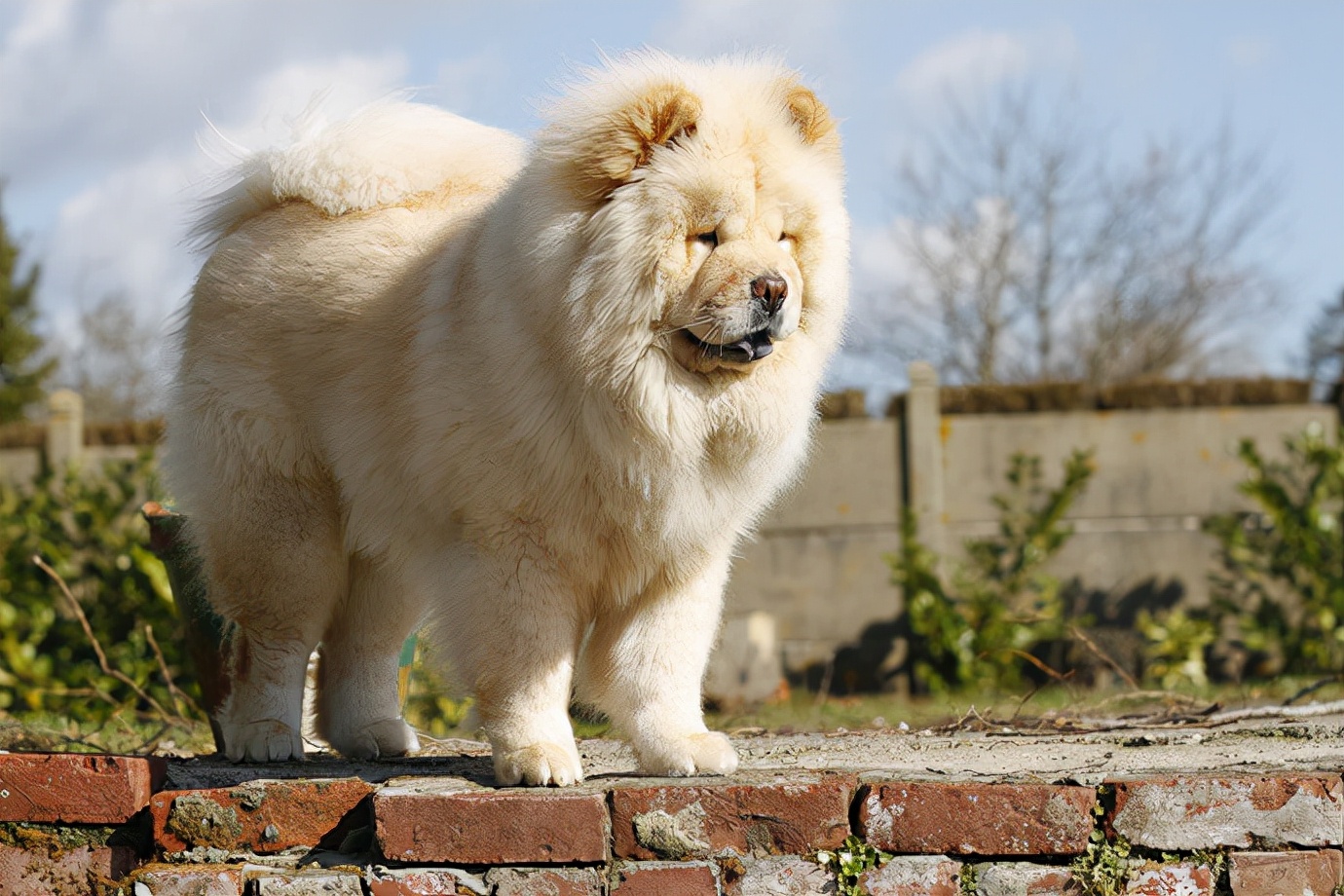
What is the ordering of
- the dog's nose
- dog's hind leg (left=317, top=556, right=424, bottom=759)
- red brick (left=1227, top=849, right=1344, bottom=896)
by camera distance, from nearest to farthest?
1. red brick (left=1227, top=849, right=1344, bottom=896)
2. the dog's nose
3. dog's hind leg (left=317, top=556, right=424, bottom=759)

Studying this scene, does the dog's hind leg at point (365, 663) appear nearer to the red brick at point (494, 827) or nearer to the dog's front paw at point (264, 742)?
the dog's front paw at point (264, 742)

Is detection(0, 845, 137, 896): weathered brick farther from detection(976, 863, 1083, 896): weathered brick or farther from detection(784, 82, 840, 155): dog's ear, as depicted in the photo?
detection(784, 82, 840, 155): dog's ear

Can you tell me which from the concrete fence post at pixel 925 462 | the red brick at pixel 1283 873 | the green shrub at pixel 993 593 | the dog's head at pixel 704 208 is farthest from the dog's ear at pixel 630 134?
the concrete fence post at pixel 925 462

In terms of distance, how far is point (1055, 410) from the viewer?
9.20m

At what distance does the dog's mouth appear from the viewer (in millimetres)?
2764

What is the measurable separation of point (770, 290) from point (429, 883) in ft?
4.48

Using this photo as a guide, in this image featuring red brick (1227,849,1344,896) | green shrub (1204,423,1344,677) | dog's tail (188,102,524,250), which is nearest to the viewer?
red brick (1227,849,1344,896)

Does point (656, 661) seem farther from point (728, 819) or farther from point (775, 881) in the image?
point (775, 881)

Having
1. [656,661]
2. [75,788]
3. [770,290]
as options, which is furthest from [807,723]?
[75,788]

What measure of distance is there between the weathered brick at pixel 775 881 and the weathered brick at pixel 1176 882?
590mm

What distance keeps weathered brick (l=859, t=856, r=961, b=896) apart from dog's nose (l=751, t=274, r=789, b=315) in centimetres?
113

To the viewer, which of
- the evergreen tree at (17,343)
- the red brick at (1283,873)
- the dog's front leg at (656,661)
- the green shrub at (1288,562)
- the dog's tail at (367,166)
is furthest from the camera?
the evergreen tree at (17,343)

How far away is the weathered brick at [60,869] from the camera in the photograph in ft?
9.48

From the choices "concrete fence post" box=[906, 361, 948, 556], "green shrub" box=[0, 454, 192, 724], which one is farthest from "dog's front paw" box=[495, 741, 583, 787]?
"concrete fence post" box=[906, 361, 948, 556]
